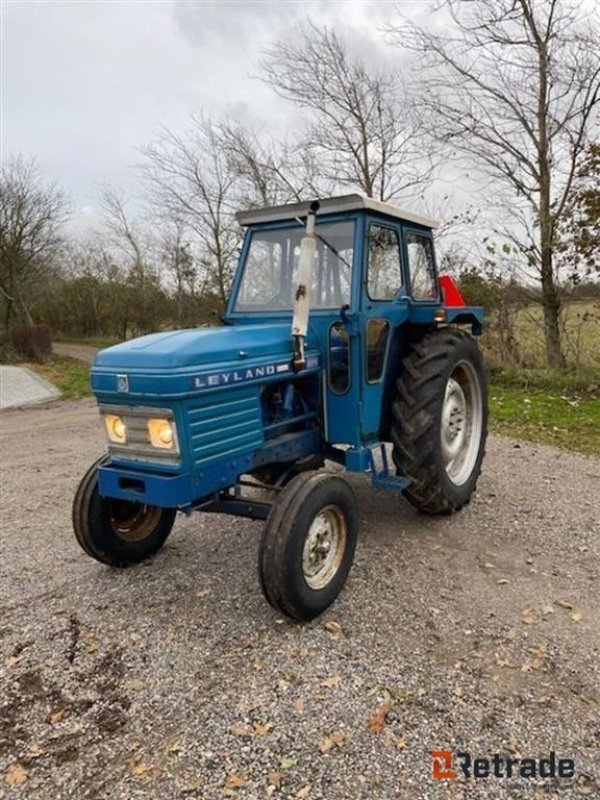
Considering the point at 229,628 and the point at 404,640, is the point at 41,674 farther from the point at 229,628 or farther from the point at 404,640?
the point at 404,640

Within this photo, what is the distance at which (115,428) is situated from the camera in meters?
2.92

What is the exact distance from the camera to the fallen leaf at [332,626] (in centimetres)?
282

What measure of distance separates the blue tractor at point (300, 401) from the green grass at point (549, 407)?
2256mm

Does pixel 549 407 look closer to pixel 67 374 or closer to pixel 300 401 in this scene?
pixel 300 401

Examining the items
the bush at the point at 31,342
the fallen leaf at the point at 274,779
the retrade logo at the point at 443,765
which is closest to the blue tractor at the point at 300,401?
the fallen leaf at the point at 274,779

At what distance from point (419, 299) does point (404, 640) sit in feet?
8.24

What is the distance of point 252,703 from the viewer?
2338mm

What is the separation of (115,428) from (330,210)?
190cm

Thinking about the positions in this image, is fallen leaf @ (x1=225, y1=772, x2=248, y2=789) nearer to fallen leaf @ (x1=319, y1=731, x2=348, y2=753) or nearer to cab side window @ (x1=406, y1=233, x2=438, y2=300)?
fallen leaf @ (x1=319, y1=731, x2=348, y2=753)

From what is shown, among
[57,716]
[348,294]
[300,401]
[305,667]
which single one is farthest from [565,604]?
[57,716]

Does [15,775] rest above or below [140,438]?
below

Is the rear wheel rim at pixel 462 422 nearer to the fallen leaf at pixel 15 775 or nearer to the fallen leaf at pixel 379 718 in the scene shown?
the fallen leaf at pixel 379 718

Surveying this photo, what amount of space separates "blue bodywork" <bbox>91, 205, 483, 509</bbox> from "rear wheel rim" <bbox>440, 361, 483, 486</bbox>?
0.59 m

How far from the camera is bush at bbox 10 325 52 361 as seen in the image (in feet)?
66.8
